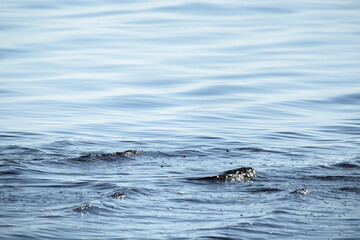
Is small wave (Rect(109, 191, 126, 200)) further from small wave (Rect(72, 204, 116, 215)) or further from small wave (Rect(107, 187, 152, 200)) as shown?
small wave (Rect(72, 204, 116, 215))

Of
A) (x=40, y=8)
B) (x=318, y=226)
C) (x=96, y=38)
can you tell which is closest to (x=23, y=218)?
(x=318, y=226)

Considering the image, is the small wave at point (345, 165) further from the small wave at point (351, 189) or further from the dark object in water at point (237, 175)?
the dark object in water at point (237, 175)

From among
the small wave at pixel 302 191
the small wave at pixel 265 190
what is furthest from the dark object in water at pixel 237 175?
the small wave at pixel 302 191

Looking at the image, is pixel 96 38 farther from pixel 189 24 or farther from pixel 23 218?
pixel 23 218

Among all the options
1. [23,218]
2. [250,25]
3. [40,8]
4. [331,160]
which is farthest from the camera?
[40,8]

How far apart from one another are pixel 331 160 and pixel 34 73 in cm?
1029

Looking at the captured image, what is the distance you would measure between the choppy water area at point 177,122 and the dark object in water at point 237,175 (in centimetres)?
9

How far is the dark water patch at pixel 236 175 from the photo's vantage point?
819 centimetres

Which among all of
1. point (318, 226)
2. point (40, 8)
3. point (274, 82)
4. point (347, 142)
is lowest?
point (318, 226)

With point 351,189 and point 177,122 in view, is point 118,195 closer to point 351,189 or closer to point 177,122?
point 351,189

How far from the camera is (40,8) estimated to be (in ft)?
95.5

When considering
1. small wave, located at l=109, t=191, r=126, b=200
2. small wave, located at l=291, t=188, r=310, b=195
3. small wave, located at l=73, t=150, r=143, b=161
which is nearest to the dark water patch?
small wave, located at l=291, t=188, r=310, b=195

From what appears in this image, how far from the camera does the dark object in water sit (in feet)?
26.9

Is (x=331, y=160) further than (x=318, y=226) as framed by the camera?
Yes
